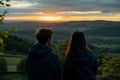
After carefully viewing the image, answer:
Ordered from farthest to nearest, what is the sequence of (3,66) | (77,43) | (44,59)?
(3,66)
(77,43)
(44,59)

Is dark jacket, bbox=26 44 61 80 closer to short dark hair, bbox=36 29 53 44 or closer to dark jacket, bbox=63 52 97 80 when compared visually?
short dark hair, bbox=36 29 53 44

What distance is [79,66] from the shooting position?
8000 mm

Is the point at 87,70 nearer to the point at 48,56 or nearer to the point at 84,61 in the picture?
the point at 84,61

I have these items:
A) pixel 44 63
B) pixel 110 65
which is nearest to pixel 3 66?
pixel 110 65

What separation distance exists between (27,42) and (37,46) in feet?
258

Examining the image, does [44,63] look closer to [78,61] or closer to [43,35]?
[43,35]

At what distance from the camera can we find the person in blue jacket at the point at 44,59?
24.9 feet

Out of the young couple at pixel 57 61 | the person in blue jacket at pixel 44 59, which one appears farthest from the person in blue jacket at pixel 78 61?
the person in blue jacket at pixel 44 59

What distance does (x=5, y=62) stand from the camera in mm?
51125

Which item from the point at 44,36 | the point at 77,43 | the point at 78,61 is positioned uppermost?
the point at 44,36

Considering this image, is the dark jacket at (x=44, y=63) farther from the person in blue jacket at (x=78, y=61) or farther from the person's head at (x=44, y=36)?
the person in blue jacket at (x=78, y=61)

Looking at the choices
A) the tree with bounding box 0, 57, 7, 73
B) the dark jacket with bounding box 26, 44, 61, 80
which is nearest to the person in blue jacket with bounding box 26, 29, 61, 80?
the dark jacket with bounding box 26, 44, 61, 80

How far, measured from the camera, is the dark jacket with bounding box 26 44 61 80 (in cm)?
760

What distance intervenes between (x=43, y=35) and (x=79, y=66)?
96cm
